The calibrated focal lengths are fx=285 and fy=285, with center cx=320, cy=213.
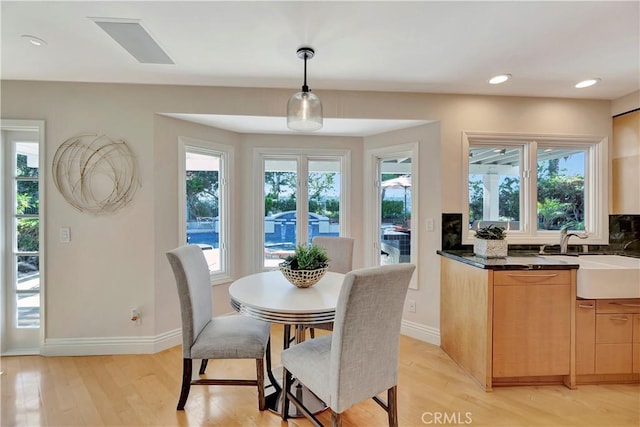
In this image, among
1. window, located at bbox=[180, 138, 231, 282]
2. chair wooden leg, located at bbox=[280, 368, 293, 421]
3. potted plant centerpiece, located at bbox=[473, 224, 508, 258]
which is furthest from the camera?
window, located at bbox=[180, 138, 231, 282]

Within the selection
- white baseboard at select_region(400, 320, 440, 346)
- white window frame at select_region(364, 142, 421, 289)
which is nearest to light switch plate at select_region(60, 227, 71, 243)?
white window frame at select_region(364, 142, 421, 289)

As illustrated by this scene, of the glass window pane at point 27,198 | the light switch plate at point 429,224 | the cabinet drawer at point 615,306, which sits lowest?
the cabinet drawer at point 615,306

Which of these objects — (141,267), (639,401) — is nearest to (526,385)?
(639,401)

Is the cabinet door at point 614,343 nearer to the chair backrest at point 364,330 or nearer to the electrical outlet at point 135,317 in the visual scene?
the chair backrest at point 364,330

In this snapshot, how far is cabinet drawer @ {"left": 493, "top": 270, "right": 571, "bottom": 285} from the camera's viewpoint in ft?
→ 6.72

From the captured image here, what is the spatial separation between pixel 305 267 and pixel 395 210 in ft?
5.20

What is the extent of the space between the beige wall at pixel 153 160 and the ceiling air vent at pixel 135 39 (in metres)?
0.47

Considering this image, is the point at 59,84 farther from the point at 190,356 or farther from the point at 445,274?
the point at 445,274

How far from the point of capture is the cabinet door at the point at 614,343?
2.09 metres

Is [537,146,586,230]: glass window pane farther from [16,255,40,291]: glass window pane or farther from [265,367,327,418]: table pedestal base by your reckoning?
[16,255,40,291]: glass window pane

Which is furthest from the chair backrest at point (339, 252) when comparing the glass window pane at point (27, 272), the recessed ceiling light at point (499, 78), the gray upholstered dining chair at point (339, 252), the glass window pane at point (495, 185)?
the glass window pane at point (27, 272)

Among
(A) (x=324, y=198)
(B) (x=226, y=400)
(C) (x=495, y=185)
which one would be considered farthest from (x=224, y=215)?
(C) (x=495, y=185)

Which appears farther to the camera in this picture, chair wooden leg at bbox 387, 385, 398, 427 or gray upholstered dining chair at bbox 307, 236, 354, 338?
gray upholstered dining chair at bbox 307, 236, 354, 338

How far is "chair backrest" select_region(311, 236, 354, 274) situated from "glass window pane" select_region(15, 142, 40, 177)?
259cm
